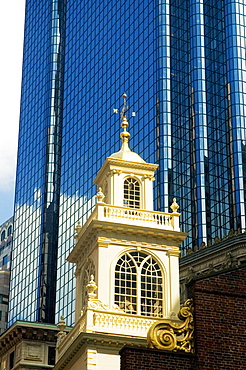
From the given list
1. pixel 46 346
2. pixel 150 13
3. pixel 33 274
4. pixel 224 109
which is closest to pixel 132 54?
pixel 150 13

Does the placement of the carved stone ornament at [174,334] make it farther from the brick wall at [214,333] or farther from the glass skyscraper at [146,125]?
the glass skyscraper at [146,125]

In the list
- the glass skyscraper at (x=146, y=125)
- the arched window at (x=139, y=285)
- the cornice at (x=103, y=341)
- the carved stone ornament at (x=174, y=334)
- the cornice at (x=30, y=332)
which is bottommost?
the carved stone ornament at (x=174, y=334)

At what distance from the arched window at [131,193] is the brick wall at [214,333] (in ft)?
81.2

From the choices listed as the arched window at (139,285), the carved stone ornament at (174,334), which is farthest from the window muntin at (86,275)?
the carved stone ornament at (174,334)

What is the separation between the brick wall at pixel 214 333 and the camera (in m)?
26.2

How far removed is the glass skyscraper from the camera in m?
147

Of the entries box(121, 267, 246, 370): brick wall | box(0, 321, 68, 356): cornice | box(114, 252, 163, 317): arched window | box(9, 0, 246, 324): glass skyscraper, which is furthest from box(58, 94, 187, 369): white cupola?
box(9, 0, 246, 324): glass skyscraper

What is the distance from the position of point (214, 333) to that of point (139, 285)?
21.4 metres

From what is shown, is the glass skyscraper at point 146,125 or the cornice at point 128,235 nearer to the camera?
the cornice at point 128,235

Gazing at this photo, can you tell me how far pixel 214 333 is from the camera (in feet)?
87.6

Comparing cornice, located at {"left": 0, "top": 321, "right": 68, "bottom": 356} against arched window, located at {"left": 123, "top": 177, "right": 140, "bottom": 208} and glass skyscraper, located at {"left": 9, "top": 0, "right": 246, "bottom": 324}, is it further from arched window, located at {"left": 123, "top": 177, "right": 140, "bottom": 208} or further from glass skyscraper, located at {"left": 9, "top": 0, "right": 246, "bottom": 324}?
glass skyscraper, located at {"left": 9, "top": 0, "right": 246, "bottom": 324}

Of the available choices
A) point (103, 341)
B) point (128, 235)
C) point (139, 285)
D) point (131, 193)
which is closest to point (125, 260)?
point (128, 235)

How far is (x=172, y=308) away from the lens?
48.2 meters

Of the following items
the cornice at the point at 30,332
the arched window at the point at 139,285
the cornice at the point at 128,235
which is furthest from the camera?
the cornice at the point at 30,332
